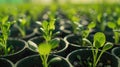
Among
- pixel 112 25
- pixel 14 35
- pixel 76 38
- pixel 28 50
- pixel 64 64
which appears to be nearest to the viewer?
pixel 64 64

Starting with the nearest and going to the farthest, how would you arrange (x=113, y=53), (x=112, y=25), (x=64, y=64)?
(x=64, y=64)
(x=113, y=53)
(x=112, y=25)

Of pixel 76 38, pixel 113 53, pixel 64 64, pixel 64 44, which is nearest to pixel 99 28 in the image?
pixel 76 38

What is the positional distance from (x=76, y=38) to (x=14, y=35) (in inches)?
26.6

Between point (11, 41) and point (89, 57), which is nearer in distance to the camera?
point (89, 57)

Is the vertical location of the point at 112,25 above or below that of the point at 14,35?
above

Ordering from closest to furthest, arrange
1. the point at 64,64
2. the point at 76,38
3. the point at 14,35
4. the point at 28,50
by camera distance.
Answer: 1. the point at 64,64
2. the point at 28,50
3. the point at 76,38
4. the point at 14,35

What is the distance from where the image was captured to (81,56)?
141 cm

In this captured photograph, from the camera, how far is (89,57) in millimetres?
1403

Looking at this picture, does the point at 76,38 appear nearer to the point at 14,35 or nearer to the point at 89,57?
the point at 89,57

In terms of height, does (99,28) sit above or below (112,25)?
below

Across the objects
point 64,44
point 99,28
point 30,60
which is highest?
point 30,60

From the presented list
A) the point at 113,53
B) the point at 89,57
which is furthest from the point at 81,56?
the point at 113,53

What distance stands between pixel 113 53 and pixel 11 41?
0.80 metres

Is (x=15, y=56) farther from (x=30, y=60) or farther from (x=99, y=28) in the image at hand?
(x=99, y=28)
